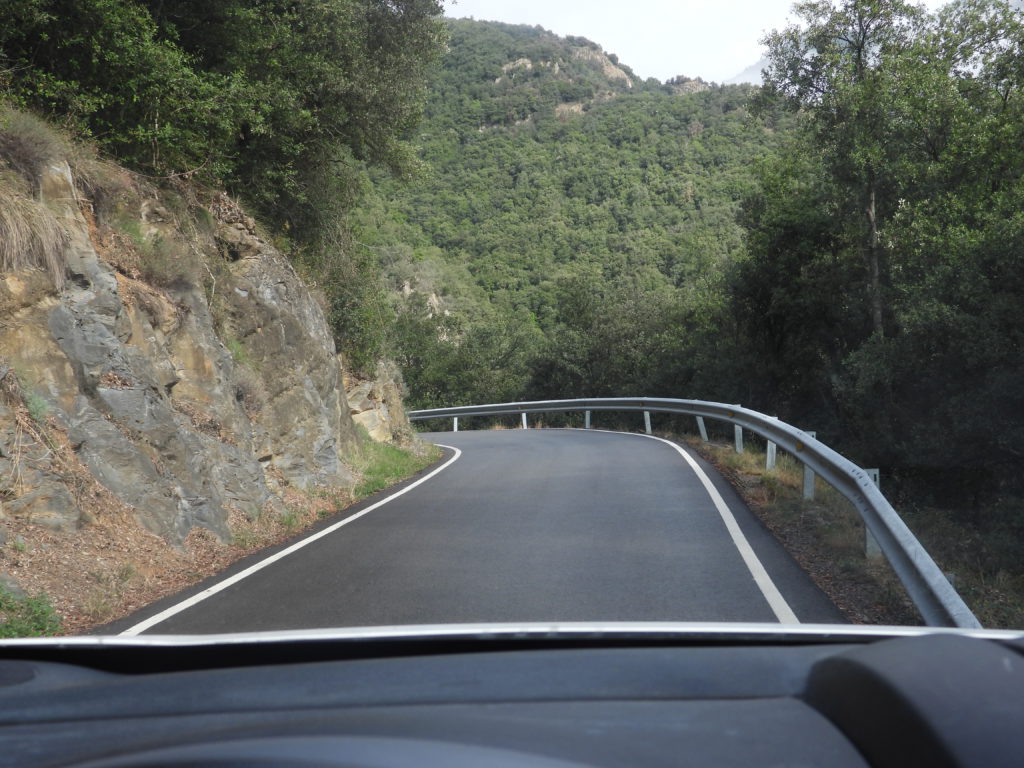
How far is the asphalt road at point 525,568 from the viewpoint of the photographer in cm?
667

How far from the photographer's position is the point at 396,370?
26.1 m

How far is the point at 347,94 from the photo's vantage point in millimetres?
17156

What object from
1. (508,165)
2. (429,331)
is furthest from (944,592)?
(508,165)

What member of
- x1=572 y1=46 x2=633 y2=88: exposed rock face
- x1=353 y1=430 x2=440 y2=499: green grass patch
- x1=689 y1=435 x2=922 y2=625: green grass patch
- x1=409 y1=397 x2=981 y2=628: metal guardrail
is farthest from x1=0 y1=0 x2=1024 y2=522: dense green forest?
x1=572 y1=46 x2=633 y2=88: exposed rock face

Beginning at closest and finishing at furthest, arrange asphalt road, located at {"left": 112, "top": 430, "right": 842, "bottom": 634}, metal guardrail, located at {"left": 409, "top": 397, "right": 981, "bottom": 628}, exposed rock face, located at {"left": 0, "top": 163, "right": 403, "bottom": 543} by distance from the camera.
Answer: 1. metal guardrail, located at {"left": 409, "top": 397, "right": 981, "bottom": 628}
2. asphalt road, located at {"left": 112, "top": 430, "right": 842, "bottom": 634}
3. exposed rock face, located at {"left": 0, "top": 163, "right": 403, "bottom": 543}

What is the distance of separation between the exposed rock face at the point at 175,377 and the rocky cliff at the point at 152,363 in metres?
0.02

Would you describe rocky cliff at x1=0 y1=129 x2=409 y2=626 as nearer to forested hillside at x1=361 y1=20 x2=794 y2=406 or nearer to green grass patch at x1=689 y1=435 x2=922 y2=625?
green grass patch at x1=689 y1=435 x2=922 y2=625

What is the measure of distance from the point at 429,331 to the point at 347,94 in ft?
141

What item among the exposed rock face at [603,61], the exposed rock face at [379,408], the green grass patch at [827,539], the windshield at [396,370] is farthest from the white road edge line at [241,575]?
the exposed rock face at [603,61]

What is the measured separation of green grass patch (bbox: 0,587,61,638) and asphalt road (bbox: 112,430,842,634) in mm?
458

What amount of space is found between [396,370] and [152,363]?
14508mm

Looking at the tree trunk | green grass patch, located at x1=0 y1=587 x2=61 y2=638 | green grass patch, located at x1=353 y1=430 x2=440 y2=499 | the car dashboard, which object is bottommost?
green grass patch, located at x1=353 y1=430 x2=440 y2=499

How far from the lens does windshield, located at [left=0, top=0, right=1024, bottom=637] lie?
25.2 feet

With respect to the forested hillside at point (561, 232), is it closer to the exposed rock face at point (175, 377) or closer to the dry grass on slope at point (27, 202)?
the exposed rock face at point (175, 377)
